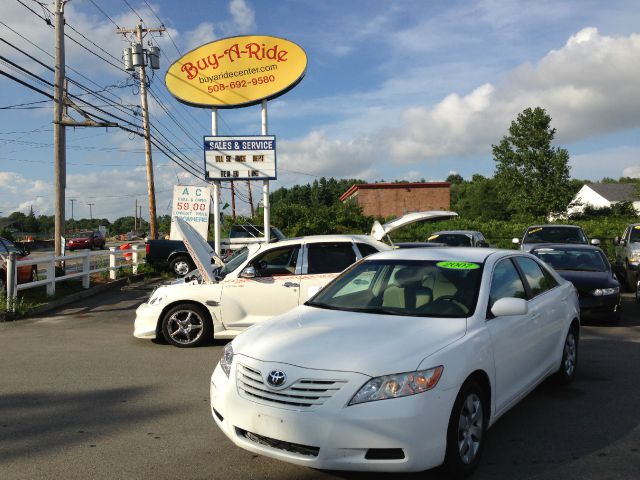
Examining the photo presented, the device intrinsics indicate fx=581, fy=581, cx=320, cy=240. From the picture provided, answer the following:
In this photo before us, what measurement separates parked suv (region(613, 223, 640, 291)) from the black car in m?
3.05

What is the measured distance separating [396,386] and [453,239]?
15.4 meters

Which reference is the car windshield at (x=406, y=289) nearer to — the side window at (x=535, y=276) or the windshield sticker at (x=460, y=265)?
the windshield sticker at (x=460, y=265)

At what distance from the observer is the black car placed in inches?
392

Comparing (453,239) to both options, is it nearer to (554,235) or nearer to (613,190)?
(554,235)

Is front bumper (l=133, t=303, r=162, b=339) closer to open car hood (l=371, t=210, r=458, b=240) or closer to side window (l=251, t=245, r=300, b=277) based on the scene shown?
side window (l=251, t=245, r=300, b=277)

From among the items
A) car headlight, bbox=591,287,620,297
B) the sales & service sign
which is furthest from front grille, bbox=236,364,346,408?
the sales & service sign

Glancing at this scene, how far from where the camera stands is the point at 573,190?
49.8 metres

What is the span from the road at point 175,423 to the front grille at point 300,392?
637 mm

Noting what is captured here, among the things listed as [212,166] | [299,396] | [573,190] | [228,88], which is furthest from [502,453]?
[573,190]

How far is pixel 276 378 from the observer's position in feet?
11.9

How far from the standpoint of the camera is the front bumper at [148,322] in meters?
8.23

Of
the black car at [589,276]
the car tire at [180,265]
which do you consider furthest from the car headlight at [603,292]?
the car tire at [180,265]

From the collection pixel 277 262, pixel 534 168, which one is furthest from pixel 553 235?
pixel 534 168

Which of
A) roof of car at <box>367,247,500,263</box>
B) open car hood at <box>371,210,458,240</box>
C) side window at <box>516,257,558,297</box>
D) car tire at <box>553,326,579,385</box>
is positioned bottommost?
car tire at <box>553,326,579,385</box>
